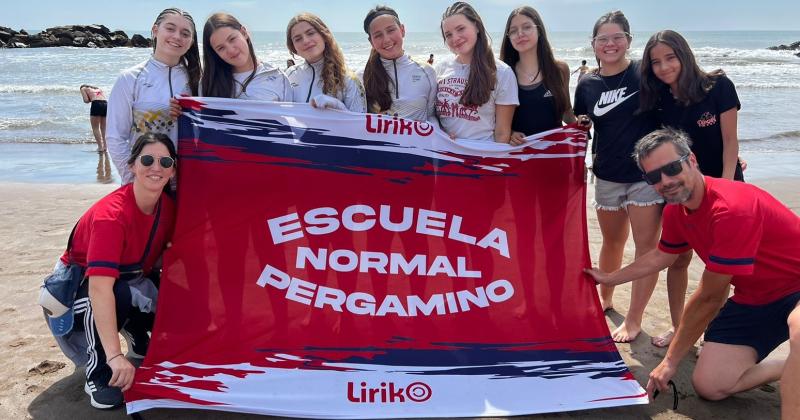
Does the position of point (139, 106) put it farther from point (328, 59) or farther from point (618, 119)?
point (618, 119)

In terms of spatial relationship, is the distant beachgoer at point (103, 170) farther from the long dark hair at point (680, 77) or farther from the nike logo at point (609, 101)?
the long dark hair at point (680, 77)

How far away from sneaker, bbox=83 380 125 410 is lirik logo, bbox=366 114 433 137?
69.9 inches

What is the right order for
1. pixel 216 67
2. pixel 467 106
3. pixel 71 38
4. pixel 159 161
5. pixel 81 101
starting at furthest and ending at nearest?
pixel 71 38 < pixel 81 101 < pixel 467 106 < pixel 216 67 < pixel 159 161

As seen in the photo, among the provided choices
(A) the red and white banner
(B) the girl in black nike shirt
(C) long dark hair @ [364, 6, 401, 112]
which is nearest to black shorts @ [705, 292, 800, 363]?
(A) the red and white banner

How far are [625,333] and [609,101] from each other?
1429 millimetres

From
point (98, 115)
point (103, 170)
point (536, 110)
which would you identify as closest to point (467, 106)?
point (536, 110)

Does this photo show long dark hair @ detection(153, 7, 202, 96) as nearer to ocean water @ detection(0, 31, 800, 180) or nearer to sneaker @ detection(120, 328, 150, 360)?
sneaker @ detection(120, 328, 150, 360)

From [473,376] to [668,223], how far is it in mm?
1242

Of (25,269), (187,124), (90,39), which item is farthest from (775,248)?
(90,39)

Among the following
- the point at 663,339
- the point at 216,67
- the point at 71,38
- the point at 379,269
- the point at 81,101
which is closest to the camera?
the point at 379,269

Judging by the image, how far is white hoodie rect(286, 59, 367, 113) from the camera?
3283 millimetres

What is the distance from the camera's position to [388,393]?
2.76 meters

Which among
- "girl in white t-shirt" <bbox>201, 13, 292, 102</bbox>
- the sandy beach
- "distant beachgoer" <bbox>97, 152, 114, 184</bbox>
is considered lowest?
the sandy beach

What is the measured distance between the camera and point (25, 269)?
466 cm
